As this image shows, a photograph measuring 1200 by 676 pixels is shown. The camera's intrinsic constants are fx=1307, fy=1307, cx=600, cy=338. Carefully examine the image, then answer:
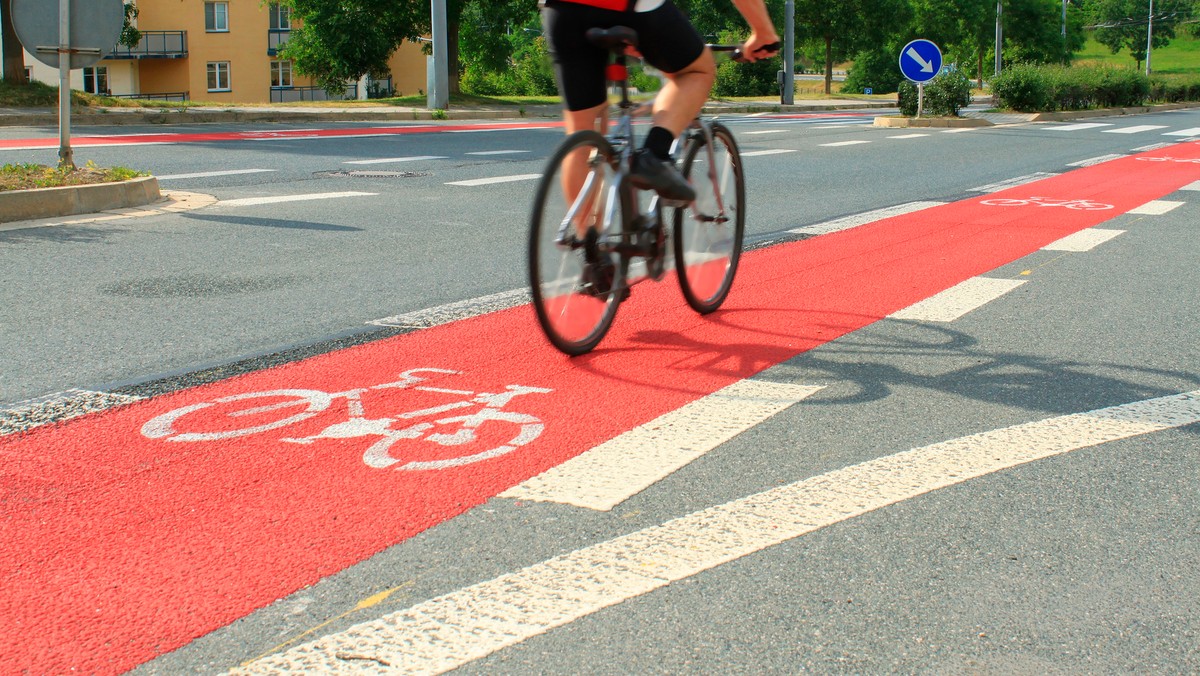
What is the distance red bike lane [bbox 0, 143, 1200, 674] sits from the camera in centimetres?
257

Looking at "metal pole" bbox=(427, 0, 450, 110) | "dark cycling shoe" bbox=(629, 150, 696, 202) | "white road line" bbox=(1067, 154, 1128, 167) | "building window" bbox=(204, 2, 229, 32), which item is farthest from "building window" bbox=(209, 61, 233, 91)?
"dark cycling shoe" bbox=(629, 150, 696, 202)

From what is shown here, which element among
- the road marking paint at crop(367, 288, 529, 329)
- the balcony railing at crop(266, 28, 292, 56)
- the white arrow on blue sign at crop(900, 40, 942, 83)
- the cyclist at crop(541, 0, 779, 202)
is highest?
the balcony railing at crop(266, 28, 292, 56)

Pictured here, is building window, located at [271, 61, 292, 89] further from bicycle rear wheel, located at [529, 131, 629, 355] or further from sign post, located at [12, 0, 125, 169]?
bicycle rear wheel, located at [529, 131, 629, 355]

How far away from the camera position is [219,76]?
221 feet

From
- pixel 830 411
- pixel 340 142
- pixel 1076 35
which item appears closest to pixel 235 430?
pixel 830 411

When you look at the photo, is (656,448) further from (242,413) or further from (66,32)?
(66,32)

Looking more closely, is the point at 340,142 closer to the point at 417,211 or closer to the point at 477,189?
the point at 477,189

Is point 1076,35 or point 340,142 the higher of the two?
point 1076,35

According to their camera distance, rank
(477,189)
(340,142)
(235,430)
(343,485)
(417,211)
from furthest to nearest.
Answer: (340,142)
(477,189)
(417,211)
(235,430)
(343,485)

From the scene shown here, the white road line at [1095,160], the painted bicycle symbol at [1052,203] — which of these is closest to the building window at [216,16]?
the white road line at [1095,160]

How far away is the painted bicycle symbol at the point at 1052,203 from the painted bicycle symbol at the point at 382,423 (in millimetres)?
7459

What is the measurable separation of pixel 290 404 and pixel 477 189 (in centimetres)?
703

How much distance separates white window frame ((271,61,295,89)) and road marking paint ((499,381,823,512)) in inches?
2662

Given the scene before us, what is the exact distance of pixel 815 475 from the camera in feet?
11.0
